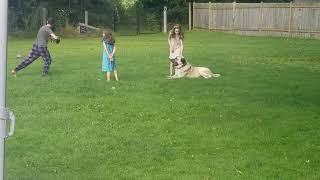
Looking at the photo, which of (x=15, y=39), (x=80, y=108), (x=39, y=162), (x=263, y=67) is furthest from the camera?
(x=15, y=39)

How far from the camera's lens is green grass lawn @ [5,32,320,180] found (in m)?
7.44

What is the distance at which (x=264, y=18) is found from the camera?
36.9m

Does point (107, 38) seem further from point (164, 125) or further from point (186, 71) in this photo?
point (164, 125)

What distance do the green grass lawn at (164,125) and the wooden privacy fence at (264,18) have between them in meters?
16.4

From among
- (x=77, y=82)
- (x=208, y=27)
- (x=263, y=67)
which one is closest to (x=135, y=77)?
(x=77, y=82)

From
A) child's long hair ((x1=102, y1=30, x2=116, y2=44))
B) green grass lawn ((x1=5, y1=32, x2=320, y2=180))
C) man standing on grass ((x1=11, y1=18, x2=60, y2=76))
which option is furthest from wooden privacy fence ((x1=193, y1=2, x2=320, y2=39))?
child's long hair ((x1=102, y1=30, x2=116, y2=44))

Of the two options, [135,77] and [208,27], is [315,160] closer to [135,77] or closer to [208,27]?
[135,77]

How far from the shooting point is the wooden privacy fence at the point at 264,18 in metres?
34.7

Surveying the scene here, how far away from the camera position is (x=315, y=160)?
7.92 metres

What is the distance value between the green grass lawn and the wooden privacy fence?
53.7 feet

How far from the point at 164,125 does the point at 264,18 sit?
27764 millimetres

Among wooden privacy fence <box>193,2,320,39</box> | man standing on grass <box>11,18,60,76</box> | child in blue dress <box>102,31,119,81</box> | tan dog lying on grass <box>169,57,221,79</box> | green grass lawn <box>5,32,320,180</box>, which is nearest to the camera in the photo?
green grass lawn <box>5,32,320,180</box>

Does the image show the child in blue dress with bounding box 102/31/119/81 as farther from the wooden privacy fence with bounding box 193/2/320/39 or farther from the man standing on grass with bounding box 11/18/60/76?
the wooden privacy fence with bounding box 193/2/320/39

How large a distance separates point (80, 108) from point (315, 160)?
4.87 m
